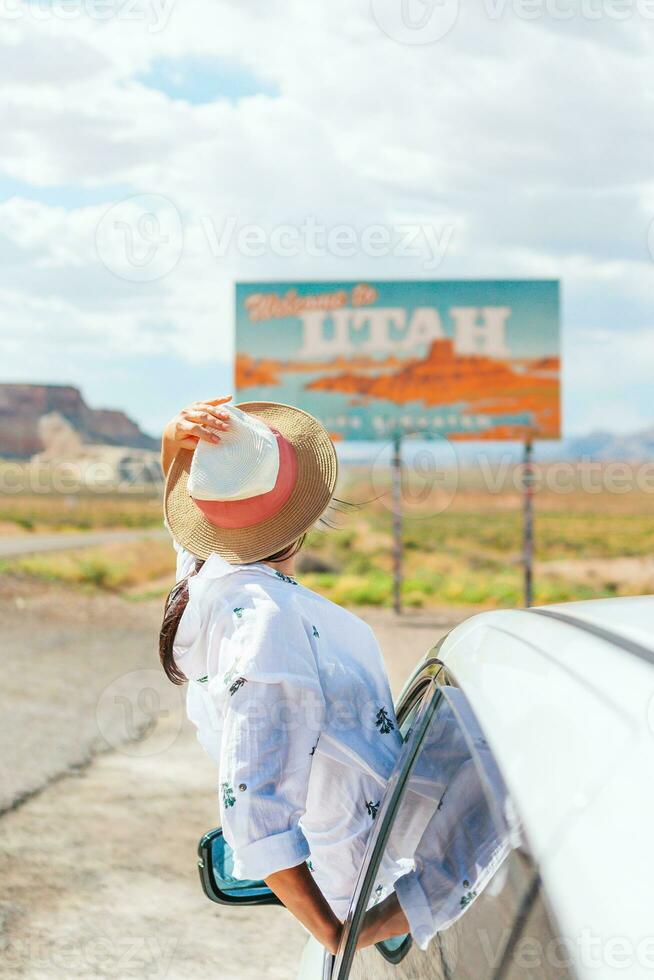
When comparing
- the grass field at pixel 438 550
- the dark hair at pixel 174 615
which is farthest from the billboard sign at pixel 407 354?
the dark hair at pixel 174 615

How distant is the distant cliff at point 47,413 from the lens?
203ft

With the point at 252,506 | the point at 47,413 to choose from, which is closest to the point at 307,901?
the point at 252,506

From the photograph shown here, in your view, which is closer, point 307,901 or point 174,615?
point 307,901

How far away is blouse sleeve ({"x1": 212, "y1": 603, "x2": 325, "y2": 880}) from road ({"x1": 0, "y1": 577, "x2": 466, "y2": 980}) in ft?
8.07

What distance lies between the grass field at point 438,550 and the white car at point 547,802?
0.59 meters

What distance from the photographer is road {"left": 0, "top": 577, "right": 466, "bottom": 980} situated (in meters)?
3.79

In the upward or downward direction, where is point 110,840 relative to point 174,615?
downward

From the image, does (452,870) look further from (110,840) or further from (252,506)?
(110,840)

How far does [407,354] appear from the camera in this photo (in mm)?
14594

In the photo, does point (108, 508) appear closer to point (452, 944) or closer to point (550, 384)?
point (550, 384)

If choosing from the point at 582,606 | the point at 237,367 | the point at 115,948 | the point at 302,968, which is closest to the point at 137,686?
the point at 115,948

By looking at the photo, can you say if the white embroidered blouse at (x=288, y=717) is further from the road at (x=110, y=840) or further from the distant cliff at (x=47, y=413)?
the distant cliff at (x=47, y=413)

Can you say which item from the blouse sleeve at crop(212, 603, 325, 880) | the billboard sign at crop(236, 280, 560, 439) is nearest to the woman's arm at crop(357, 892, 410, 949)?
the blouse sleeve at crop(212, 603, 325, 880)

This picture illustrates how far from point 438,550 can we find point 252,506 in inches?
1724
